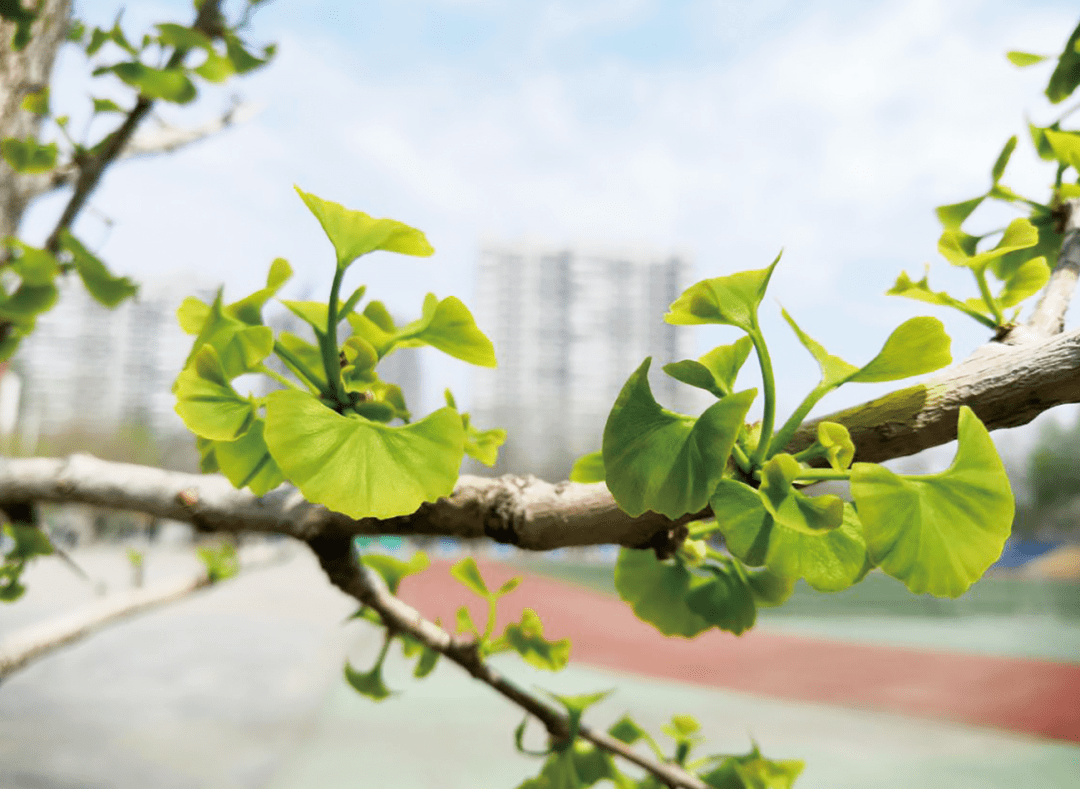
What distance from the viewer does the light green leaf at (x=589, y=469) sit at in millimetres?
214

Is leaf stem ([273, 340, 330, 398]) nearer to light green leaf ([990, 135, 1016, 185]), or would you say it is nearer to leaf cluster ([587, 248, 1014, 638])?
leaf cluster ([587, 248, 1014, 638])

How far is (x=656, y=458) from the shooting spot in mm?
153

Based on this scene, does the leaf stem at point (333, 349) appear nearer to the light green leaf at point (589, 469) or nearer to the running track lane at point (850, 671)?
the light green leaf at point (589, 469)

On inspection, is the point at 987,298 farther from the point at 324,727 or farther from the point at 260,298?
the point at 324,727

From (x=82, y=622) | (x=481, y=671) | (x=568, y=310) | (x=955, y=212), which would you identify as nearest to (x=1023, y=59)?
(x=955, y=212)

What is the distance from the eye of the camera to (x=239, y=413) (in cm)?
19

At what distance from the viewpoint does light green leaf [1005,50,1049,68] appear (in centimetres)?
34

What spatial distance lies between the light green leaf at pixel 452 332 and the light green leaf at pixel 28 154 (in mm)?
439

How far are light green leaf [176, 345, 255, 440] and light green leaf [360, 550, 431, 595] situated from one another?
0.16 m

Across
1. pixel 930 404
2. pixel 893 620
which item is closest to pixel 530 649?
pixel 930 404

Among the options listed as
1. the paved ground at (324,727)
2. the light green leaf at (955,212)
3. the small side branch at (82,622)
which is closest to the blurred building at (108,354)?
the paved ground at (324,727)

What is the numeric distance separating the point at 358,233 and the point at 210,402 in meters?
A: 0.06

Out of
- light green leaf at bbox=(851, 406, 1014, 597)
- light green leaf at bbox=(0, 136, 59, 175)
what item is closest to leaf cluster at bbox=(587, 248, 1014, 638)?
light green leaf at bbox=(851, 406, 1014, 597)

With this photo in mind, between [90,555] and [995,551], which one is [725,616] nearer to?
[995,551]
